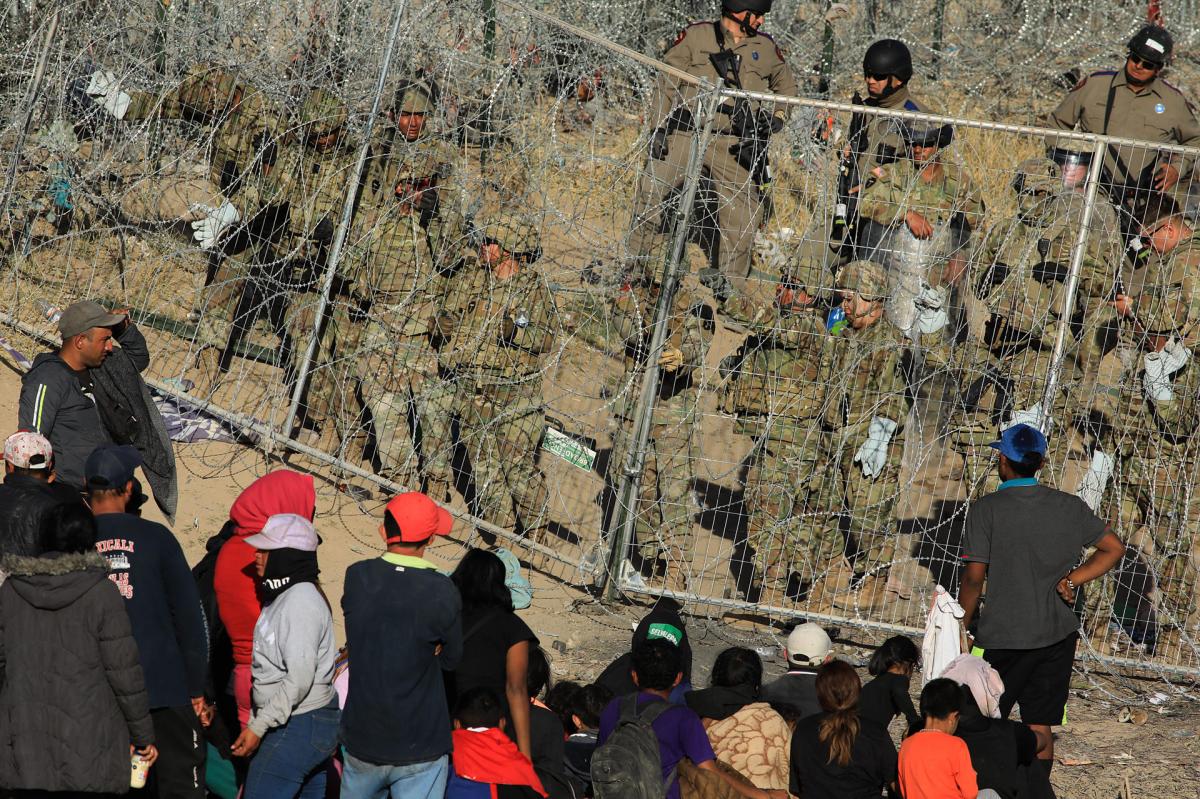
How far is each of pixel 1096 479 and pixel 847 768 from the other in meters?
2.88

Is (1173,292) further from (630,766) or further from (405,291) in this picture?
(630,766)

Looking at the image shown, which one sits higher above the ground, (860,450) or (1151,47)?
(1151,47)

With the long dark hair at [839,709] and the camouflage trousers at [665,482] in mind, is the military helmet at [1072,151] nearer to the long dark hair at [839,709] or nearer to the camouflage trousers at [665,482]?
the camouflage trousers at [665,482]

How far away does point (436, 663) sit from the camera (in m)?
4.17

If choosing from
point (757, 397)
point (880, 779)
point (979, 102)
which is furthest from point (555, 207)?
point (979, 102)

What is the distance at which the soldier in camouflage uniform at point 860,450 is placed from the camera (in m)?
6.73

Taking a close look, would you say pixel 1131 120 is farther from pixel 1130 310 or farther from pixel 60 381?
pixel 60 381

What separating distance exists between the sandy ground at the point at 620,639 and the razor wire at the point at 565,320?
5.9 inches

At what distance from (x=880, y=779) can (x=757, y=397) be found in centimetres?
265

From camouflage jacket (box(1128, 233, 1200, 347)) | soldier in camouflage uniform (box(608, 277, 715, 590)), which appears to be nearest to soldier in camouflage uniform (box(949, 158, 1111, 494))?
camouflage jacket (box(1128, 233, 1200, 347))

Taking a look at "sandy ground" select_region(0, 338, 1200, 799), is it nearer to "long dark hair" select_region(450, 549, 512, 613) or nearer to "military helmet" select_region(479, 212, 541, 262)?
"military helmet" select_region(479, 212, 541, 262)

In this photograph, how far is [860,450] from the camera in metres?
6.84

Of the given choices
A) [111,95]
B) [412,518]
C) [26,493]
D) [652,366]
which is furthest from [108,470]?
[111,95]

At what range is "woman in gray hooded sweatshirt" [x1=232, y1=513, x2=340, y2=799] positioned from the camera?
4156 mm
